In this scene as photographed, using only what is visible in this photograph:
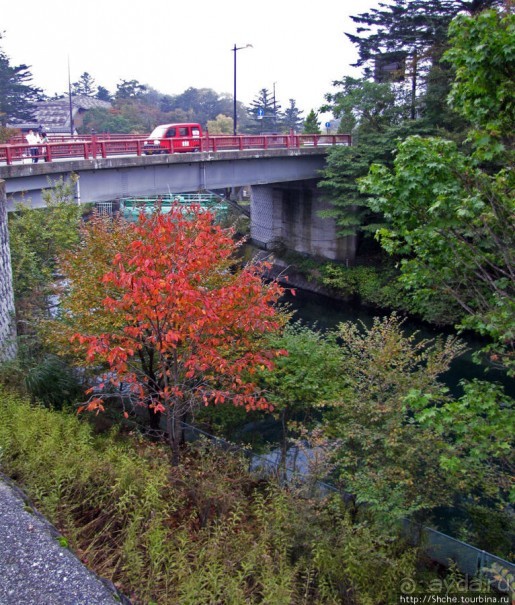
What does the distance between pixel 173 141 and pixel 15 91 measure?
40.7 m

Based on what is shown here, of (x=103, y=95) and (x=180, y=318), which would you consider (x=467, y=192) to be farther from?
(x=103, y=95)

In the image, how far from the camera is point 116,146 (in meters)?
20.9

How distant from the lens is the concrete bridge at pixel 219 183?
1711 cm

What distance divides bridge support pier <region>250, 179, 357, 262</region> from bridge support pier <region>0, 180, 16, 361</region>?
745 inches

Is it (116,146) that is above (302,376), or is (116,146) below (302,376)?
above

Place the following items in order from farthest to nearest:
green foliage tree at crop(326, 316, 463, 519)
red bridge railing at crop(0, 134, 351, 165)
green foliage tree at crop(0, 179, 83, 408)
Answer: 1. red bridge railing at crop(0, 134, 351, 165)
2. green foliage tree at crop(0, 179, 83, 408)
3. green foliage tree at crop(326, 316, 463, 519)

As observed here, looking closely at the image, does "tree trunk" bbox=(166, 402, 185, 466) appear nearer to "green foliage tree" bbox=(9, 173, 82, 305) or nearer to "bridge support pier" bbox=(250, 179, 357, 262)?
"green foliage tree" bbox=(9, 173, 82, 305)

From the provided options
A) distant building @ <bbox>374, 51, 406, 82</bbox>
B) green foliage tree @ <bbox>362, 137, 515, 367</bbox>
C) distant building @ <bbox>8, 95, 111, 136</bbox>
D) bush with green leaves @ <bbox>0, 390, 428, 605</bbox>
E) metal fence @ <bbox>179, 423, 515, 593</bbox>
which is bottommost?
metal fence @ <bbox>179, 423, 515, 593</bbox>

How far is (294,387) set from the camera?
1006cm

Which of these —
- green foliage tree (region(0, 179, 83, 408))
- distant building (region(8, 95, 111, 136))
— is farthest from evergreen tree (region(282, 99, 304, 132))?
green foliage tree (region(0, 179, 83, 408))

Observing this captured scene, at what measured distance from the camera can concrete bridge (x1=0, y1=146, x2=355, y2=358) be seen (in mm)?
17109

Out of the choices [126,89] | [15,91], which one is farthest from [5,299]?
[126,89]

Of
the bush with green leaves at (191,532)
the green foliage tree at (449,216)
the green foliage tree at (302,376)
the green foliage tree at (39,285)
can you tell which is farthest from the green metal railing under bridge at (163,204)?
the bush with green leaves at (191,532)

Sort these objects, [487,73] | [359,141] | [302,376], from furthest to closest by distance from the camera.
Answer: [359,141], [302,376], [487,73]
